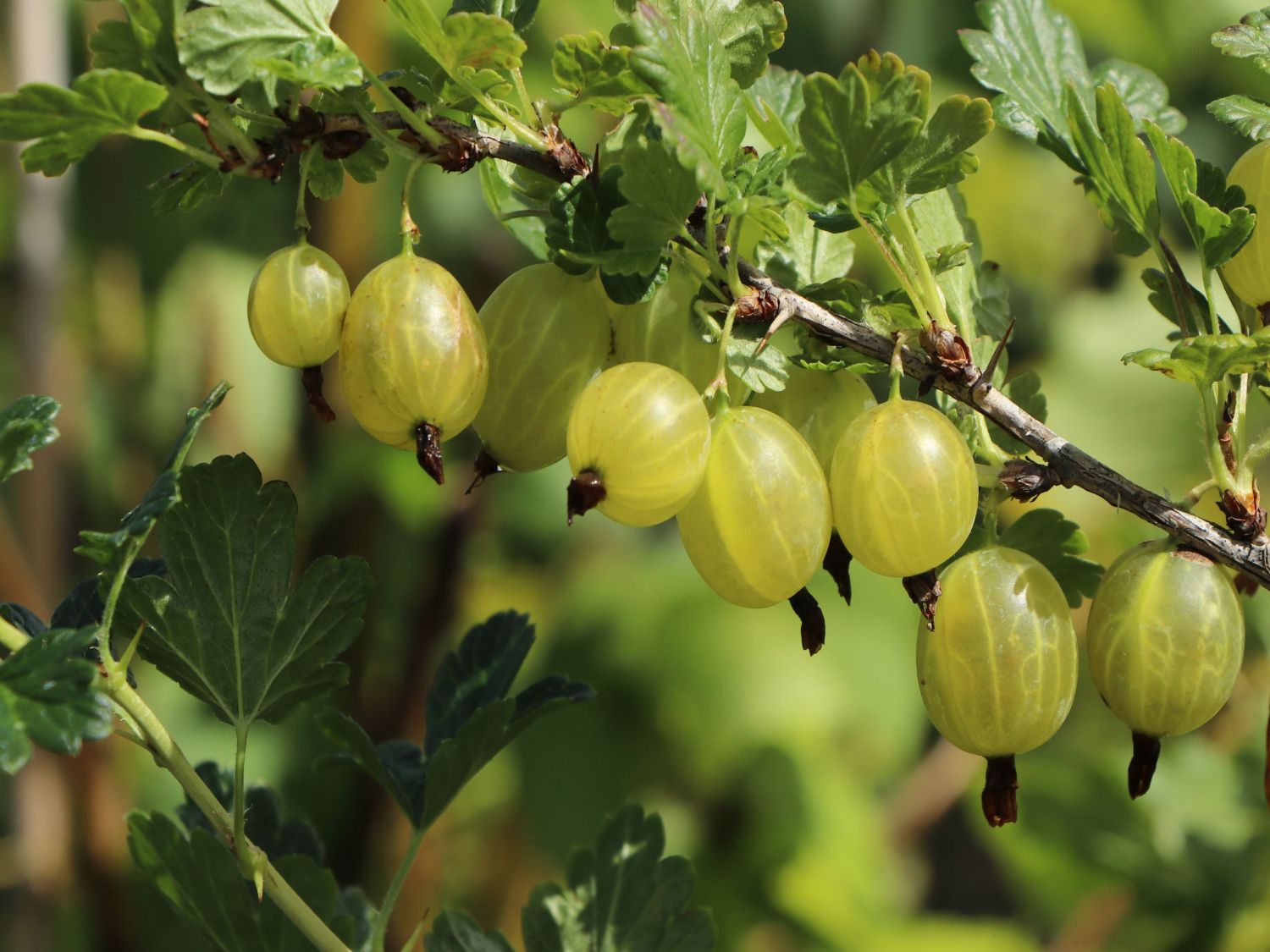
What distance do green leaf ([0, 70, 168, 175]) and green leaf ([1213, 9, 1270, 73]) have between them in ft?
1.19

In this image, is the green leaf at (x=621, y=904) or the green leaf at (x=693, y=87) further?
the green leaf at (x=621, y=904)

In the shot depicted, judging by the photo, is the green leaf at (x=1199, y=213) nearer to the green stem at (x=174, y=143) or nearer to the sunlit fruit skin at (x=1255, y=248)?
the sunlit fruit skin at (x=1255, y=248)

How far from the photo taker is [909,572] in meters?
0.42

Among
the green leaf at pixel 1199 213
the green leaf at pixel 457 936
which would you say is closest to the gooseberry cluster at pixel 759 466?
the green leaf at pixel 1199 213

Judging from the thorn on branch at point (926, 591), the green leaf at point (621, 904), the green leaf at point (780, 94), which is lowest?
the green leaf at point (621, 904)

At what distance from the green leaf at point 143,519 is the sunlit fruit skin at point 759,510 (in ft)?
0.54

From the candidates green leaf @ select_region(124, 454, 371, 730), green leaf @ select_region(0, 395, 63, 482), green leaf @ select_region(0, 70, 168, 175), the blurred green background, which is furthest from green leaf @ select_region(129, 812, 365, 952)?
the blurred green background

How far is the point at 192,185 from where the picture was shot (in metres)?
0.43

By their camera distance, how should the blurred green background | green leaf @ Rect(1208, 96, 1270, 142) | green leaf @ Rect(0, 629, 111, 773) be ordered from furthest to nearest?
the blurred green background, green leaf @ Rect(1208, 96, 1270, 142), green leaf @ Rect(0, 629, 111, 773)

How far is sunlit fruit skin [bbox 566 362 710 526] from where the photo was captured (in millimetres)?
384

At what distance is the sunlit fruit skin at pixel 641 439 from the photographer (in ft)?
1.26

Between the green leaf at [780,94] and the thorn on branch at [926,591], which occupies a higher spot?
the green leaf at [780,94]

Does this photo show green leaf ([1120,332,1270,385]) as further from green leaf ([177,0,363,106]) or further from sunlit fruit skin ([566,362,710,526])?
green leaf ([177,0,363,106])

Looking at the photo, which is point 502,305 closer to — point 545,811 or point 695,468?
point 695,468
